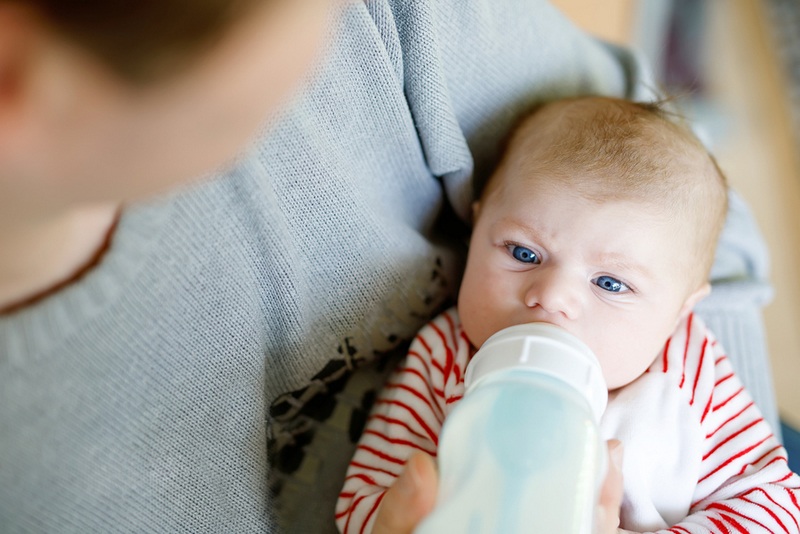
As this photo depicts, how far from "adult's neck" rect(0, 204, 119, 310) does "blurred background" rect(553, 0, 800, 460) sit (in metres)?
1.57

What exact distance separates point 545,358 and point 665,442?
245 millimetres

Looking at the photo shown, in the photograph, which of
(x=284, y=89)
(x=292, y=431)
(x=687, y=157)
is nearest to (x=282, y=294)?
(x=292, y=431)

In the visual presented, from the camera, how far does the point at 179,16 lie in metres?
0.25

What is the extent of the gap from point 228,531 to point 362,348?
239mm

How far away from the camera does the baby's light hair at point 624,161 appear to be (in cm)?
70

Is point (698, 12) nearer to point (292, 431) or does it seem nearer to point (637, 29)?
point (637, 29)

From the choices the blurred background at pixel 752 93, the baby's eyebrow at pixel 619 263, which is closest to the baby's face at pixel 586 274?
the baby's eyebrow at pixel 619 263

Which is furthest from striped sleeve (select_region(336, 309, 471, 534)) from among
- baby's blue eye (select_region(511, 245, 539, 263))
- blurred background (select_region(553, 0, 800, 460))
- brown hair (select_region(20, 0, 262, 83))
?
blurred background (select_region(553, 0, 800, 460))

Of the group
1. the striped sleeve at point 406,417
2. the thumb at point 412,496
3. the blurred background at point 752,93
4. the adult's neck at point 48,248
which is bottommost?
the blurred background at point 752,93

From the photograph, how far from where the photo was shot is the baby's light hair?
0.70m

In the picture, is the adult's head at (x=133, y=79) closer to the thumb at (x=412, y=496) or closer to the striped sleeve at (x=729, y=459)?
the thumb at (x=412, y=496)

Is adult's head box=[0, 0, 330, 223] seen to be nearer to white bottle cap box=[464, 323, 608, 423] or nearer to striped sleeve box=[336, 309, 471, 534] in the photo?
white bottle cap box=[464, 323, 608, 423]

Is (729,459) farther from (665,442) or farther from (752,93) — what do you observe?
(752,93)

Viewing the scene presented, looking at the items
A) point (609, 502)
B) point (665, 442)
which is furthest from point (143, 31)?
point (665, 442)
